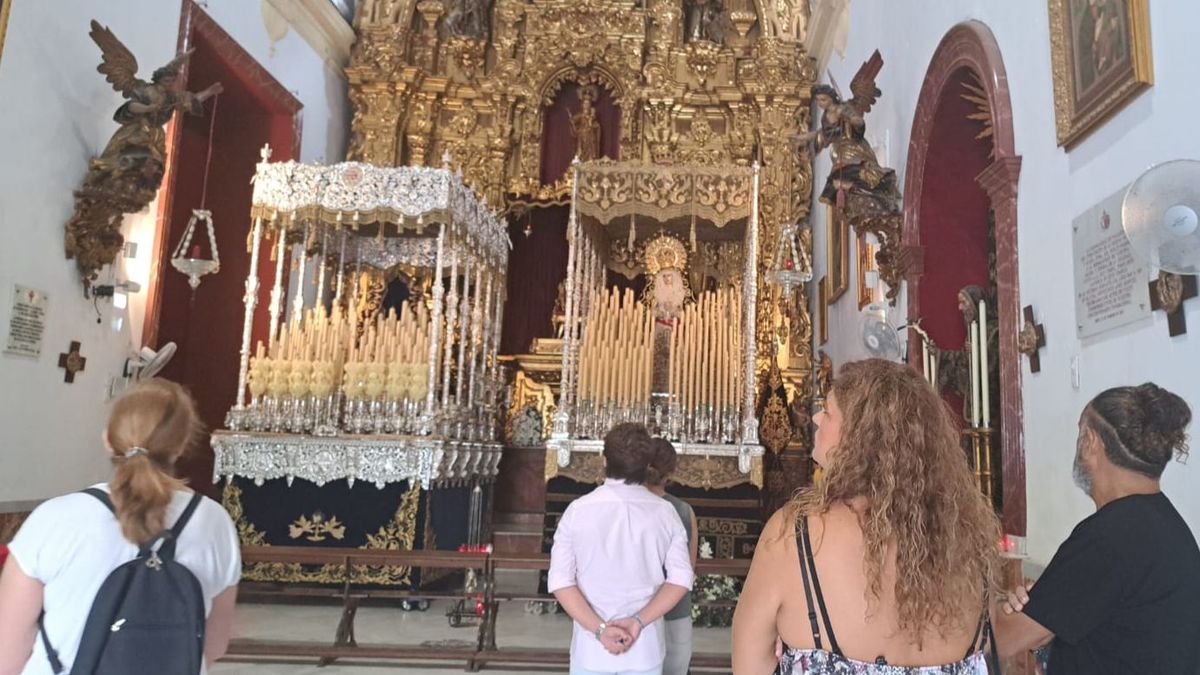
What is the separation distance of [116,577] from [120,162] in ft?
18.6

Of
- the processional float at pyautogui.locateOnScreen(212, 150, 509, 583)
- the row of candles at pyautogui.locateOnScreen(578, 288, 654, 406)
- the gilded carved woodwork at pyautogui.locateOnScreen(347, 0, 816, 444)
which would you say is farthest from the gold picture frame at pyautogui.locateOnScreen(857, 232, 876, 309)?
the processional float at pyautogui.locateOnScreen(212, 150, 509, 583)

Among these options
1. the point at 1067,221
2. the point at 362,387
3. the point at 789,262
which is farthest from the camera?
the point at 789,262

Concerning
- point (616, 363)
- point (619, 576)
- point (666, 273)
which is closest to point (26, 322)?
point (616, 363)

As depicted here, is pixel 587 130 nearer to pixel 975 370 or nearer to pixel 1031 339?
pixel 975 370

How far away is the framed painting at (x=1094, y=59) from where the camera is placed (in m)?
3.54

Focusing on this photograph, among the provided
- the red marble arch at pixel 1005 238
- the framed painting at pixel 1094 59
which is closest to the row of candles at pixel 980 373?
the red marble arch at pixel 1005 238

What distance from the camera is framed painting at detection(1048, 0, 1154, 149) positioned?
11.6 ft

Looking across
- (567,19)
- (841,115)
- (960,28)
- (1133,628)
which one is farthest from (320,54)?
(1133,628)

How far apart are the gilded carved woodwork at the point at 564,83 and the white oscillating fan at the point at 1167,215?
7.79m

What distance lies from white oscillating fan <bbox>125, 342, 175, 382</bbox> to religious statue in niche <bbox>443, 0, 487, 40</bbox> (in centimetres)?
593

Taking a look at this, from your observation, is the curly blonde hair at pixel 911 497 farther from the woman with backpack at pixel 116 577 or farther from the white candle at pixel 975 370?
the white candle at pixel 975 370

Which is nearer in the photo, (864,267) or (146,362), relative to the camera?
(146,362)

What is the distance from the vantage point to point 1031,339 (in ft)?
15.0

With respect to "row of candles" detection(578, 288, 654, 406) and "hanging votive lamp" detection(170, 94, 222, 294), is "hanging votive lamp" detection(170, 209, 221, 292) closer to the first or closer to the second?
"hanging votive lamp" detection(170, 94, 222, 294)
